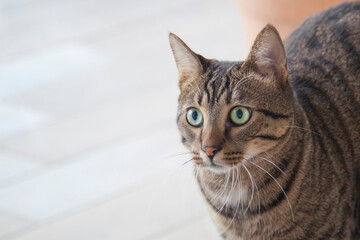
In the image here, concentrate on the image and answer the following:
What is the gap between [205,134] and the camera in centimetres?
139

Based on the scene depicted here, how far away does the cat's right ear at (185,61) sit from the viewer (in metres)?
1.48

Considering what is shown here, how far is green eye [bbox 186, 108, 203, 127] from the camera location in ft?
4.70

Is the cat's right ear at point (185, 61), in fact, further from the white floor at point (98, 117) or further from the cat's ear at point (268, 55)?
the white floor at point (98, 117)

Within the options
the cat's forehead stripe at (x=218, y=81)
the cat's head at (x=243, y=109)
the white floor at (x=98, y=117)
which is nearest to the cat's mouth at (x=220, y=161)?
the cat's head at (x=243, y=109)

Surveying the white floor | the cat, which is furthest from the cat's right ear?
the white floor

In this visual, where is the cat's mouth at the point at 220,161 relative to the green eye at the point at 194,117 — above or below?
below

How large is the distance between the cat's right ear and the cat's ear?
0.37ft

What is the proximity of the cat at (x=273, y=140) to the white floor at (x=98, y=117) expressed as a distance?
0.47 metres

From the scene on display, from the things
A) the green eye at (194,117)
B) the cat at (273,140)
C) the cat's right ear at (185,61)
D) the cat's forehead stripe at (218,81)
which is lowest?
the cat at (273,140)

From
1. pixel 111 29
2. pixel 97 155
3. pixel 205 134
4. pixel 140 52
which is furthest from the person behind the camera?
pixel 111 29

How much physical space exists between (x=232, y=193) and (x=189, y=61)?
11.7 inches

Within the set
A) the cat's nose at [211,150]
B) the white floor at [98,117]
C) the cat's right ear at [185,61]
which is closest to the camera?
the cat's nose at [211,150]

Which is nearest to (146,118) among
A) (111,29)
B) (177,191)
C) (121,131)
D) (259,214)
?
(121,131)

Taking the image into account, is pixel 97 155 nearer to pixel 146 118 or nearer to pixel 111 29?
pixel 146 118
